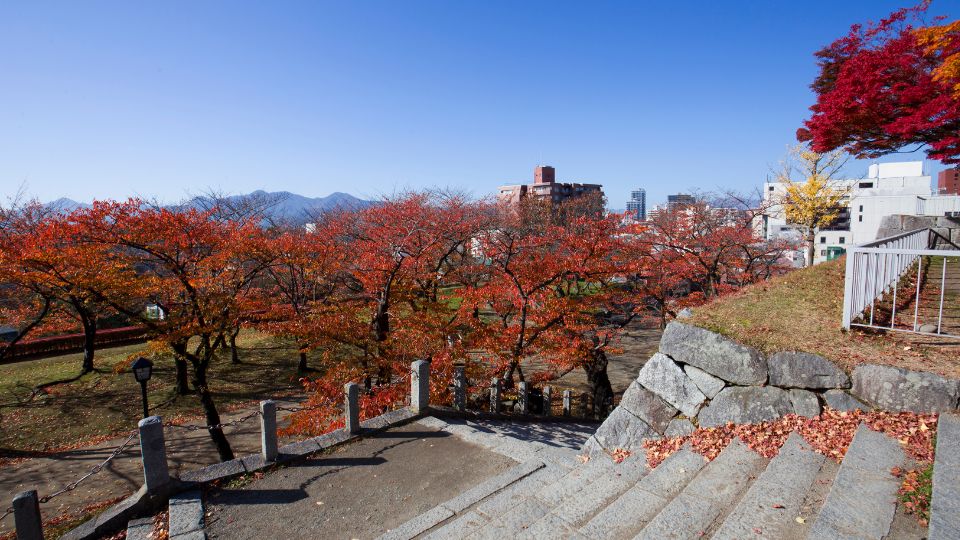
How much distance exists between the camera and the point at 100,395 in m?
16.5

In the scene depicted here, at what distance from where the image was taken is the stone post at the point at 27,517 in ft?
15.0

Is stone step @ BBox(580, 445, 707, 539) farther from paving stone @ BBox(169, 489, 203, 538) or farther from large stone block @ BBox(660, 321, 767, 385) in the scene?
paving stone @ BBox(169, 489, 203, 538)

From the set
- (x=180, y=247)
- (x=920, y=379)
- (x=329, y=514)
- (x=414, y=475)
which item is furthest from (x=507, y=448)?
(x=180, y=247)

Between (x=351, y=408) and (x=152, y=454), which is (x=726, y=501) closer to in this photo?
(x=351, y=408)

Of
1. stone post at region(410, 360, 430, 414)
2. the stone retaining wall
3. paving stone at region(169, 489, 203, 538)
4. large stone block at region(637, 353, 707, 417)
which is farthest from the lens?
stone post at region(410, 360, 430, 414)

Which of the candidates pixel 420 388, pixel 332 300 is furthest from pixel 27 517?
pixel 332 300

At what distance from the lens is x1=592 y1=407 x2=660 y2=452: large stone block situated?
19.8ft

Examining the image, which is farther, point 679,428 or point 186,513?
point 679,428

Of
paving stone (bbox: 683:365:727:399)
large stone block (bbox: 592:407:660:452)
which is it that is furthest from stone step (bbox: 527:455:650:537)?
paving stone (bbox: 683:365:727:399)

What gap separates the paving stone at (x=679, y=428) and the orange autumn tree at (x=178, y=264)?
355 inches

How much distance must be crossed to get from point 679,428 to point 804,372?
1.55 metres

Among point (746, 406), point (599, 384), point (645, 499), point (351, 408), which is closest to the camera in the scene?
point (645, 499)

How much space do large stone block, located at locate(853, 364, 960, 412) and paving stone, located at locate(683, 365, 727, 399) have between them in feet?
4.32

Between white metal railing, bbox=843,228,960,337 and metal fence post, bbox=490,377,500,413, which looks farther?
metal fence post, bbox=490,377,500,413
